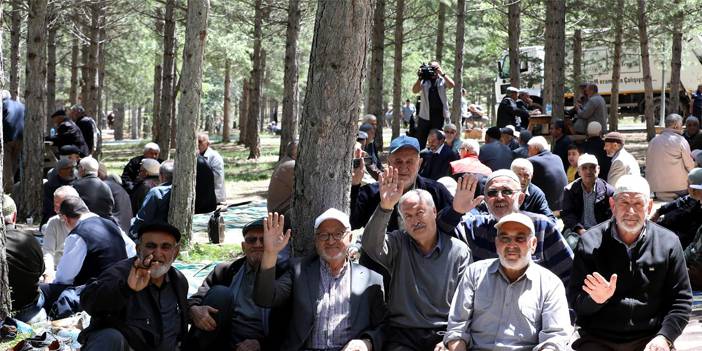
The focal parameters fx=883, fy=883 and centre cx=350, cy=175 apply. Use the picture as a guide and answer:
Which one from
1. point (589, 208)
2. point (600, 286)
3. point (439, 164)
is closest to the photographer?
point (600, 286)

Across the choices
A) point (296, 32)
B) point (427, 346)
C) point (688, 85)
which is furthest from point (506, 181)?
point (688, 85)

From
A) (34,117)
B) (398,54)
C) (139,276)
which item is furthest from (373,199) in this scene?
(398,54)

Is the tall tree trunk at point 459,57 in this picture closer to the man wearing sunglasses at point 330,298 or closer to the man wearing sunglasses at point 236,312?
the man wearing sunglasses at point 236,312

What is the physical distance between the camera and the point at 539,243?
6234 millimetres

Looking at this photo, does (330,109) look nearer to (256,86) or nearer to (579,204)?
(579,204)

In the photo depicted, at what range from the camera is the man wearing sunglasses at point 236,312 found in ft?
19.9

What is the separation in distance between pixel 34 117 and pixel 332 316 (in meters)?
9.89

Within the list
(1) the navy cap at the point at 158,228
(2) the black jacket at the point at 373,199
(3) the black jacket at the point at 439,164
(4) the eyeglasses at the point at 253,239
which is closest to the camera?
(1) the navy cap at the point at 158,228

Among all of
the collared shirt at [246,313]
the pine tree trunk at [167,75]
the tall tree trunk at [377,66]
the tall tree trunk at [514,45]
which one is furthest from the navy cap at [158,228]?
the tall tree trunk at [377,66]

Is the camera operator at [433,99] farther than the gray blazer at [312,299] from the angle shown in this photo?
Yes

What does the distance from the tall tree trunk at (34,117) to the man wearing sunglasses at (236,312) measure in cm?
869

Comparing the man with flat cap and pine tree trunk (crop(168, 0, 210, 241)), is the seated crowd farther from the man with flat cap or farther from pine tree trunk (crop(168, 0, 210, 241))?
pine tree trunk (crop(168, 0, 210, 241))

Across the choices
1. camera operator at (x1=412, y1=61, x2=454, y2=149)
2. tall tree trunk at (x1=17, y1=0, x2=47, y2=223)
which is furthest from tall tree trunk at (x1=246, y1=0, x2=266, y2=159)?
tall tree trunk at (x1=17, y1=0, x2=47, y2=223)

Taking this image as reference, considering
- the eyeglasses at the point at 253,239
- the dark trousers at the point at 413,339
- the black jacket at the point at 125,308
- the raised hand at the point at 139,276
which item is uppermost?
the eyeglasses at the point at 253,239
